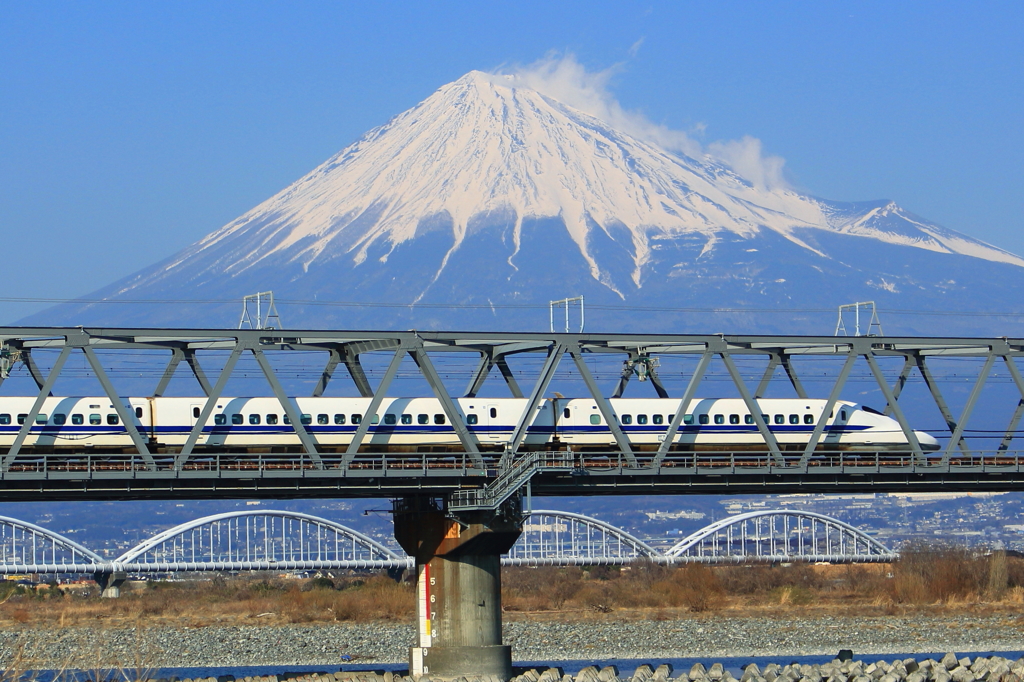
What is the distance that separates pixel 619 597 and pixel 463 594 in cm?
6619

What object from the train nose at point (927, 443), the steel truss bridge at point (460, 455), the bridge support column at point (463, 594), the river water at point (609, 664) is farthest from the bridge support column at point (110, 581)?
the bridge support column at point (463, 594)

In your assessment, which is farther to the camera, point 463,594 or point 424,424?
point 424,424

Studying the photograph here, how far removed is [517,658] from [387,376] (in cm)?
2980

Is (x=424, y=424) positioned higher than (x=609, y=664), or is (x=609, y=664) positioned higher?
(x=424, y=424)

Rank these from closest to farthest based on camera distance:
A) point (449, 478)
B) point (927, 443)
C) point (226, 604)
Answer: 1. point (449, 478)
2. point (927, 443)
3. point (226, 604)

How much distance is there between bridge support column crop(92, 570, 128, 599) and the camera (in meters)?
149

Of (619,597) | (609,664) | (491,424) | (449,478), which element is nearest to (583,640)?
(609,664)

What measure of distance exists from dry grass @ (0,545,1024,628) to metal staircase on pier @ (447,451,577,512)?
172 ft

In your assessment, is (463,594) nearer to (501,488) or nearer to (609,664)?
(501,488)

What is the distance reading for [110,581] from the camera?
15262 cm

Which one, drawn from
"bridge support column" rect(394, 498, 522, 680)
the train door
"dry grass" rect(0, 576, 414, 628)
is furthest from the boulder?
"dry grass" rect(0, 576, 414, 628)

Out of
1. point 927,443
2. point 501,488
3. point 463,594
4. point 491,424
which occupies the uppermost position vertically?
point 491,424

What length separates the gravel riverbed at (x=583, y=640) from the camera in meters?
88.8

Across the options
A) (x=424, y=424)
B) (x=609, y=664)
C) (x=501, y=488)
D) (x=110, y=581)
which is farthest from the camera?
(x=110, y=581)
